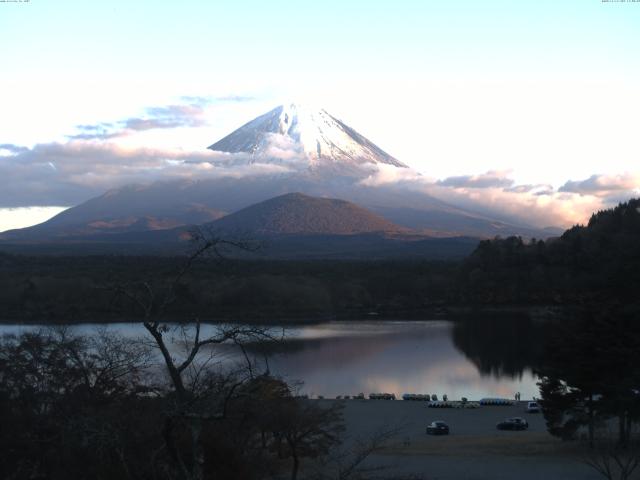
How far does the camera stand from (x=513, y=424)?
13.6 metres

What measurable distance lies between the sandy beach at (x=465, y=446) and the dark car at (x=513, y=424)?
138 mm

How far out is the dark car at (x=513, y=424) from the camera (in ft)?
44.5

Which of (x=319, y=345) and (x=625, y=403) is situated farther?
(x=319, y=345)

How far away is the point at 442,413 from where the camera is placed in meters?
15.1

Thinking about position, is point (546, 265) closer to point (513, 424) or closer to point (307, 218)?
point (513, 424)

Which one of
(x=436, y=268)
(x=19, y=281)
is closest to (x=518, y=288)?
(x=436, y=268)

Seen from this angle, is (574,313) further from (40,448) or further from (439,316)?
(439,316)

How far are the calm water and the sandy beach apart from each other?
1.99 metres

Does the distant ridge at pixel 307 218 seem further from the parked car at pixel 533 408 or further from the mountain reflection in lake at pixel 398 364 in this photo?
the parked car at pixel 533 408

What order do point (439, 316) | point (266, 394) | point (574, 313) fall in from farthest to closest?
point (439, 316) < point (574, 313) < point (266, 394)

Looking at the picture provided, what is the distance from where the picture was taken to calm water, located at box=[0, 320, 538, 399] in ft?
59.7

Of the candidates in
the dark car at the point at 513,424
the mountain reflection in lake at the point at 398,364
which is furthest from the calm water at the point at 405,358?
the dark car at the point at 513,424

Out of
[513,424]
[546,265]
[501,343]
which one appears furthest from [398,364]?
[546,265]

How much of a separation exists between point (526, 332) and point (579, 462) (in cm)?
1776
